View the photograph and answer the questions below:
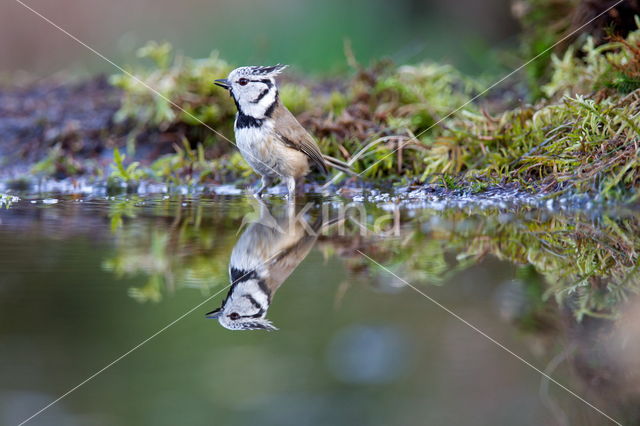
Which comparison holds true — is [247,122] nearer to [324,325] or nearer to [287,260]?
[287,260]

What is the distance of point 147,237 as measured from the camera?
3.24 metres

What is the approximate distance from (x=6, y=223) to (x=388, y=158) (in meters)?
2.68

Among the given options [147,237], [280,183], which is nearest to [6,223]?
[147,237]

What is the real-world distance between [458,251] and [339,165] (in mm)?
2727

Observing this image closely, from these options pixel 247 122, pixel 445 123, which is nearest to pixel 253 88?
pixel 247 122

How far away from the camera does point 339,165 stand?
5.52 meters

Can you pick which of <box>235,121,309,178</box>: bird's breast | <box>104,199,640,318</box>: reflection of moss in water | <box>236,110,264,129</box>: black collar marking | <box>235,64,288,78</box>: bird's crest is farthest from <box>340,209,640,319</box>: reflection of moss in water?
<box>235,64,288,78</box>: bird's crest

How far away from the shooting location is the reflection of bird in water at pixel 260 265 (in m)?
2.20

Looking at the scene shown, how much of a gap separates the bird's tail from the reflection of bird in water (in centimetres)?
160

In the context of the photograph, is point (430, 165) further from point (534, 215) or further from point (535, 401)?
point (535, 401)

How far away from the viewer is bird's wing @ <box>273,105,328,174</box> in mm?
5008

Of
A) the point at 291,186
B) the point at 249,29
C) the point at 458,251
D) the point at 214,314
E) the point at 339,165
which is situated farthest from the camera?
the point at 249,29

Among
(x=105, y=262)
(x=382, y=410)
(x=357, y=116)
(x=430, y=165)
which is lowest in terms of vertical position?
(x=382, y=410)

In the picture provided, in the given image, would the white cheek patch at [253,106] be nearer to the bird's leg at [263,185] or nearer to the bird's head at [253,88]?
the bird's head at [253,88]
